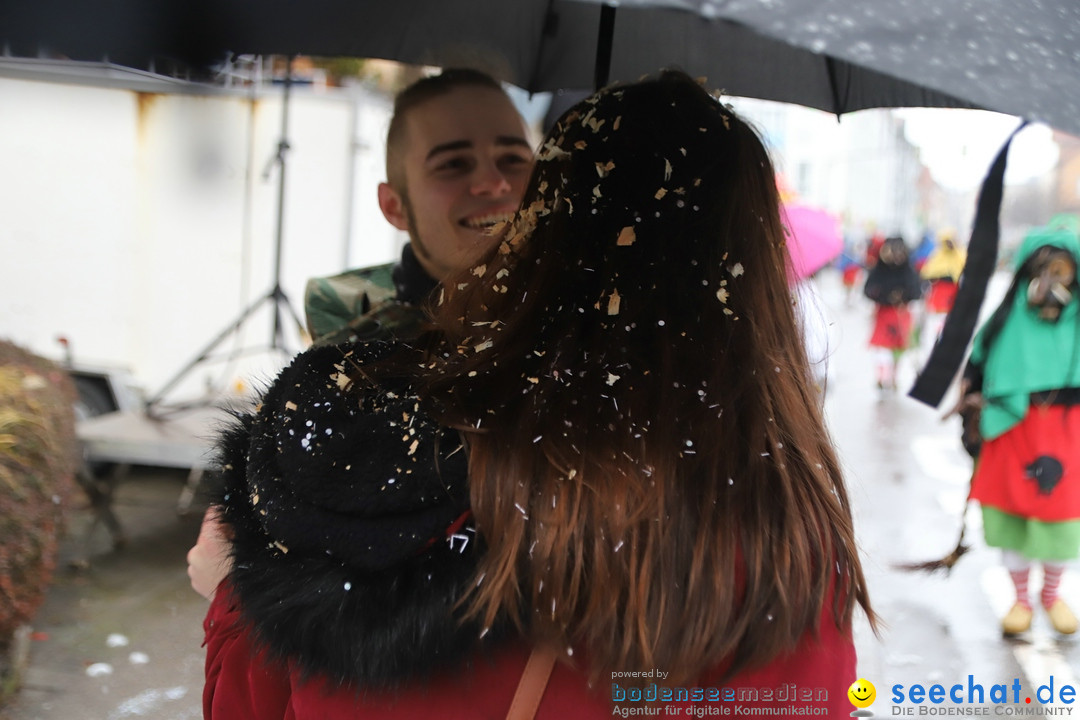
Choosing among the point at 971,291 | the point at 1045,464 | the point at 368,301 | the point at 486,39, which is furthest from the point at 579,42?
the point at 1045,464

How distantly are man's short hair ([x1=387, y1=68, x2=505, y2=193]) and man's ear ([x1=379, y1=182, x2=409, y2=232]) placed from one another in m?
0.02

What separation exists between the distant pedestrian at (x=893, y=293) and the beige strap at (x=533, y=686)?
10.9 m

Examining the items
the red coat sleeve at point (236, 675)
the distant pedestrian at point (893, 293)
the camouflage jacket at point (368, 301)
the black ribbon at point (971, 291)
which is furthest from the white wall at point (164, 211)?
the distant pedestrian at point (893, 293)

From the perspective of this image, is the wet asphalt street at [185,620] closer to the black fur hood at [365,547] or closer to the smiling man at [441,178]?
the smiling man at [441,178]

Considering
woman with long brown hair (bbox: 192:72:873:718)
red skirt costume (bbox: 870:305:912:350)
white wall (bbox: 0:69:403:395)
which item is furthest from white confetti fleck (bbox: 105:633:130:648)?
red skirt costume (bbox: 870:305:912:350)

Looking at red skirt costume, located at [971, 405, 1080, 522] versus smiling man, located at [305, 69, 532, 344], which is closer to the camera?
smiling man, located at [305, 69, 532, 344]

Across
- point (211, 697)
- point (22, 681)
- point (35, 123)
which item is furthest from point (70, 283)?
point (211, 697)

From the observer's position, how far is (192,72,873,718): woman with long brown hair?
1176mm

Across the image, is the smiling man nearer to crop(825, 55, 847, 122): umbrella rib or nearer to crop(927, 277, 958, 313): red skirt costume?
crop(825, 55, 847, 122): umbrella rib

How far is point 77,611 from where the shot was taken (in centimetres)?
487

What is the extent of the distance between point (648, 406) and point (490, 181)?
1446 mm

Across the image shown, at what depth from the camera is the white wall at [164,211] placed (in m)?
6.15

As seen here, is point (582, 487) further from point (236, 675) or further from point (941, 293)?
point (941, 293)

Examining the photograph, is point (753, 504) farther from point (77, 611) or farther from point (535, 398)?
point (77, 611)
